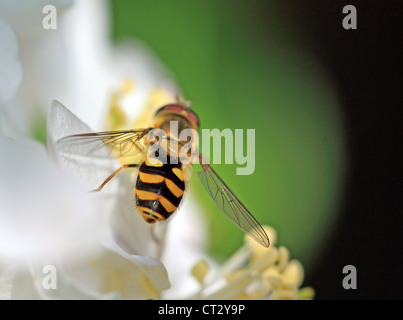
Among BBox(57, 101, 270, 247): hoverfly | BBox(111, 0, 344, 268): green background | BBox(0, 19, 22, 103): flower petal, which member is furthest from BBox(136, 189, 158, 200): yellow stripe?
BBox(111, 0, 344, 268): green background

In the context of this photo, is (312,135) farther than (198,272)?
Yes

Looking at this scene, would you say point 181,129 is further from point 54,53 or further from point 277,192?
point 277,192

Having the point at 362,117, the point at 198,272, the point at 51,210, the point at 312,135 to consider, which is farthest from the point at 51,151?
the point at 312,135

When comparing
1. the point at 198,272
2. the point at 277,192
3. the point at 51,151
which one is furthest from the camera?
the point at 277,192

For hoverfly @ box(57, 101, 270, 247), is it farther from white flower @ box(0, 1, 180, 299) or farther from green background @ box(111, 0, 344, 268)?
green background @ box(111, 0, 344, 268)

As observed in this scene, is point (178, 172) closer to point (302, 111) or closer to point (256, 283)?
point (256, 283)

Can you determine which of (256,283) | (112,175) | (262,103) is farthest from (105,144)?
(262,103)
